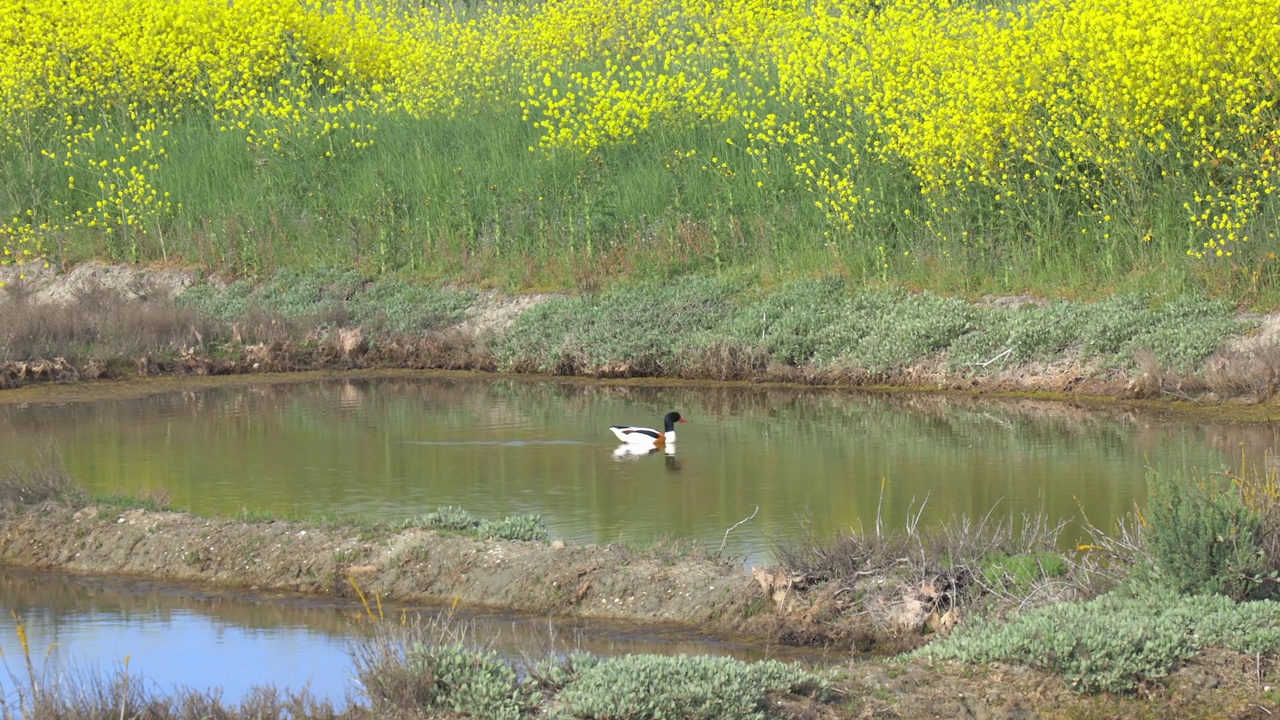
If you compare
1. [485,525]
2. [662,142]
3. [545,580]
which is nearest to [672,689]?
[545,580]

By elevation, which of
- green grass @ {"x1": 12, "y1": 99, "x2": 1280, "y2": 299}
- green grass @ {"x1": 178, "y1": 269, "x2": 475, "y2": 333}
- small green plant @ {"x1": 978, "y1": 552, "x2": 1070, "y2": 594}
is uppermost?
green grass @ {"x1": 12, "y1": 99, "x2": 1280, "y2": 299}

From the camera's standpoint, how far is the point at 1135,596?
28.7ft

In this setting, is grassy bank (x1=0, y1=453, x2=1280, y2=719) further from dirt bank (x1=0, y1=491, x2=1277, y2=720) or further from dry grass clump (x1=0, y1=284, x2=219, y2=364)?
dry grass clump (x1=0, y1=284, x2=219, y2=364)

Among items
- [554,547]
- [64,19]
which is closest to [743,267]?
[554,547]

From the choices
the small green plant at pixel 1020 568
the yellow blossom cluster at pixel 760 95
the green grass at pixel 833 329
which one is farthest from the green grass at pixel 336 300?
the small green plant at pixel 1020 568

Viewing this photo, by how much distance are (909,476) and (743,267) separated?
28.2 ft

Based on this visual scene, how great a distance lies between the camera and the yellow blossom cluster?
1936 cm

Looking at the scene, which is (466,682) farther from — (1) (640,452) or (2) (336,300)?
(2) (336,300)

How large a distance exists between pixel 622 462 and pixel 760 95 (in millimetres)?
11069

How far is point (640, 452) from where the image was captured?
1543 cm

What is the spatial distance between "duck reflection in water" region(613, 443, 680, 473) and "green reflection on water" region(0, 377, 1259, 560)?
0.08 metres

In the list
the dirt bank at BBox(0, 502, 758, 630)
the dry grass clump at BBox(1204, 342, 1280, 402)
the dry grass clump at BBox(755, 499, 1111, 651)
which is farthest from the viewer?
the dry grass clump at BBox(1204, 342, 1280, 402)

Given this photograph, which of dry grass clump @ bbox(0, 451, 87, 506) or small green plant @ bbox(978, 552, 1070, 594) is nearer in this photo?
small green plant @ bbox(978, 552, 1070, 594)

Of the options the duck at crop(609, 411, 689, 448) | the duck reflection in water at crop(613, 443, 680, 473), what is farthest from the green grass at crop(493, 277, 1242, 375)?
the duck reflection in water at crop(613, 443, 680, 473)
